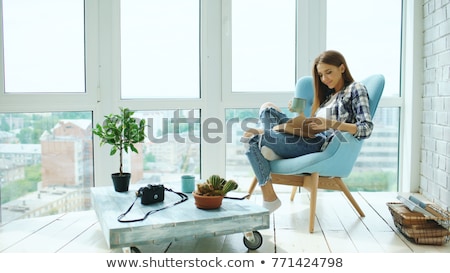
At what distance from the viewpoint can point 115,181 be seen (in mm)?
2572

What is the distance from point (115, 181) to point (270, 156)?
34.8 inches

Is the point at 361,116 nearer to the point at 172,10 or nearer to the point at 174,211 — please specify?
the point at 174,211

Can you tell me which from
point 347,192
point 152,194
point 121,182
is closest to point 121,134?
point 121,182

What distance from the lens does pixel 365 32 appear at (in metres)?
3.53

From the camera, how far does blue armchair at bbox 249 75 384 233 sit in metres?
2.57

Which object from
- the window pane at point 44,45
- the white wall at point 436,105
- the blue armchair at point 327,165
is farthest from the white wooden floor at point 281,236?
the window pane at point 44,45

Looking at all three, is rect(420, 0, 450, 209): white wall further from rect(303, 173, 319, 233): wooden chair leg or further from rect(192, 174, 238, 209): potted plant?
rect(192, 174, 238, 209): potted plant

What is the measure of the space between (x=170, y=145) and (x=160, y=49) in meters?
0.70

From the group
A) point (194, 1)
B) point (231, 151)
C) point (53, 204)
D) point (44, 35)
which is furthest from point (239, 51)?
point (53, 204)

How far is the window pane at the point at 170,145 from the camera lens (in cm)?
344

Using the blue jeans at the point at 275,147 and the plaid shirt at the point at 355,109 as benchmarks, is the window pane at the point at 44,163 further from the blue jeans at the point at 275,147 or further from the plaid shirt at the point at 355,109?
the plaid shirt at the point at 355,109

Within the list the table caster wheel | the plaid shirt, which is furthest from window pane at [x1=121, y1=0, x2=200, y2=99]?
the table caster wheel

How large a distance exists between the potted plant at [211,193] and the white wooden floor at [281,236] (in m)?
0.25

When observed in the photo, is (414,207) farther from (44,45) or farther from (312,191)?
(44,45)
